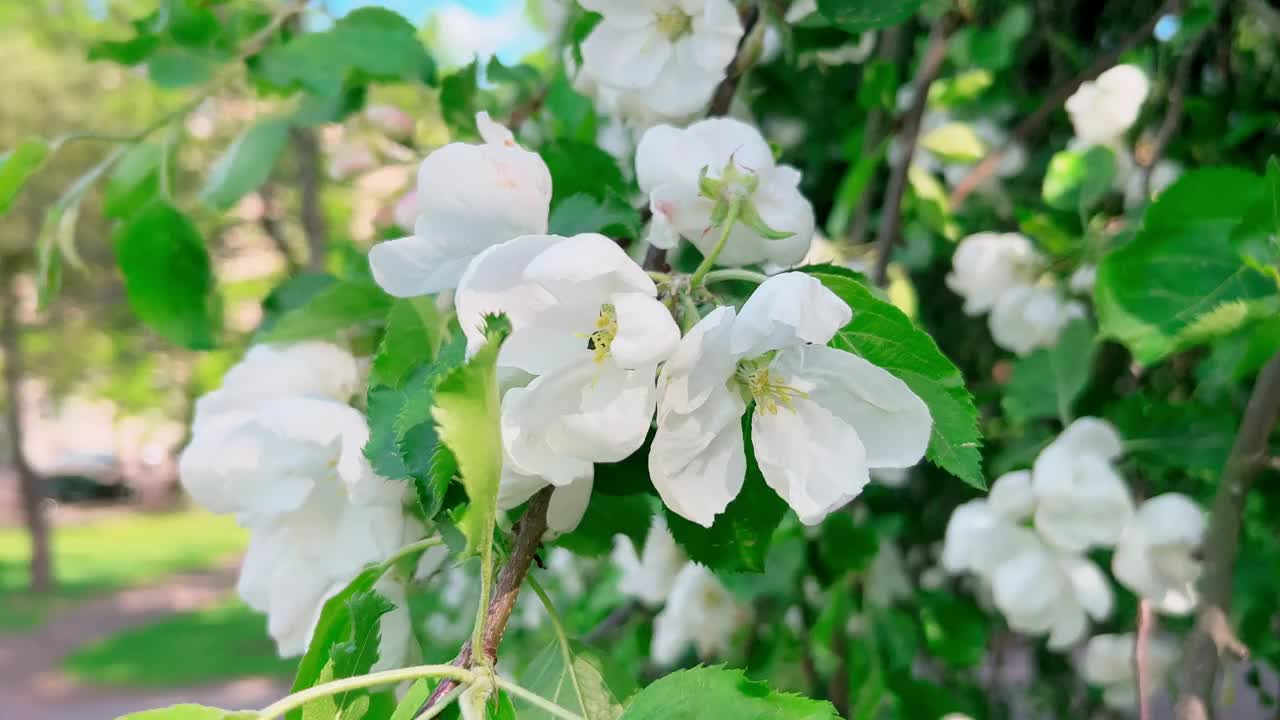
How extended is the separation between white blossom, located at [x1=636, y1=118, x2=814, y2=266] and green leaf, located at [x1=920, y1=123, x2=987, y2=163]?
0.66 meters

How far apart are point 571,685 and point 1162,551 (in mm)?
555

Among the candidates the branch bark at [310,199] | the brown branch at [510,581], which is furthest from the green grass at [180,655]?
the brown branch at [510,581]

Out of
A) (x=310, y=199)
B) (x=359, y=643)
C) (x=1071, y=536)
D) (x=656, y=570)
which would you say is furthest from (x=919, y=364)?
(x=310, y=199)

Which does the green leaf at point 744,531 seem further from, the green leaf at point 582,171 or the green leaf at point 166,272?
the green leaf at point 166,272

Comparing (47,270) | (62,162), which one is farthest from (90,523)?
(47,270)

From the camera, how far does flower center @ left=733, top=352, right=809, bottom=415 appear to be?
0.40 metres

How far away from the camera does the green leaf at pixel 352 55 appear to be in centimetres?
75

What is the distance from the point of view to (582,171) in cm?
59

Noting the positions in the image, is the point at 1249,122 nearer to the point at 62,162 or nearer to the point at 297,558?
the point at 297,558

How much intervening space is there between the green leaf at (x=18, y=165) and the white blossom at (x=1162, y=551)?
34.6 inches

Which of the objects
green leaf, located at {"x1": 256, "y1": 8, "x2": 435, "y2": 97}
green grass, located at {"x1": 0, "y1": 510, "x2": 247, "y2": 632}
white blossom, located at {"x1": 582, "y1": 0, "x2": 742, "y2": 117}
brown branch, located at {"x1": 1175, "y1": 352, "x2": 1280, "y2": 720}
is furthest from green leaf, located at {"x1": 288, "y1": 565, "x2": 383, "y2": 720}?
green grass, located at {"x1": 0, "y1": 510, "x2": 247, "y2": 632}

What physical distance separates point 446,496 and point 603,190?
236mm

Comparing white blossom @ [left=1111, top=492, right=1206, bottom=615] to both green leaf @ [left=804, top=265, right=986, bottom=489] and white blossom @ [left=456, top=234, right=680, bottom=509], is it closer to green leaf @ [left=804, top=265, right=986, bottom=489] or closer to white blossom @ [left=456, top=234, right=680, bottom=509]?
green leaf @ [left=804, top=265, right=986, bottom=489]

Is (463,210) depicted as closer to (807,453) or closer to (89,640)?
(807,453)
